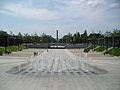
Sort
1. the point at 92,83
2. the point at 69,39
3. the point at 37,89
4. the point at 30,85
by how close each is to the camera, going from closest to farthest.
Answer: the point at 37,89 → the point at 30,85 → the point at 92,83 → the point at 69,39

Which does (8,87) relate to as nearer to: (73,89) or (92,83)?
(73,89)

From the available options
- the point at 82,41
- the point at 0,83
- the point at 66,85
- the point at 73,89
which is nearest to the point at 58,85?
the point at 66,85

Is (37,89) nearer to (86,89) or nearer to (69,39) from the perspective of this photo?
(86,89)

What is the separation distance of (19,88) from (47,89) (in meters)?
1.13

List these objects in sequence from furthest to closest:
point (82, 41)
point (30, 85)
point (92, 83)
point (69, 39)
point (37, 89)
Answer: point (69, 39) < point (82, 41) < point (92, 83) < point (30, 85) < point (37, 89)

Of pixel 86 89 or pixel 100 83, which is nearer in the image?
pixel 86 89

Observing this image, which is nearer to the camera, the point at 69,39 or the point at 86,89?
the point at 86,89

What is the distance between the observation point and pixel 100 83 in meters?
11.3

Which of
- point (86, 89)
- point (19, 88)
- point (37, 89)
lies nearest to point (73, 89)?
point (86, 89)

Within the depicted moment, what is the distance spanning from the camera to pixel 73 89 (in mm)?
9859

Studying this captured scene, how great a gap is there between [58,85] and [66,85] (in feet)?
1.13

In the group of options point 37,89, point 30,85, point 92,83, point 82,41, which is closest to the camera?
point 37,89

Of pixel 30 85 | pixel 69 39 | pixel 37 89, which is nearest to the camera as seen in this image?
pixel 37 89

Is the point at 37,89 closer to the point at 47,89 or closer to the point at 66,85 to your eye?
the point at 47,89
